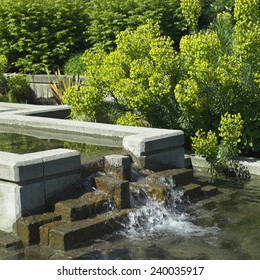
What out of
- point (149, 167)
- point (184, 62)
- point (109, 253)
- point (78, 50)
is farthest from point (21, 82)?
point (109, 253)

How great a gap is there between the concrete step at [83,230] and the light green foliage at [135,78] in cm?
243

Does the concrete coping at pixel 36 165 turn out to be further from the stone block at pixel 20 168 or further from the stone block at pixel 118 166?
the stone block at pixel 118 166

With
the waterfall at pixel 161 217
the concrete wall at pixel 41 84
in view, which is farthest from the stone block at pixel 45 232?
the concrete wall at pixel 41 84

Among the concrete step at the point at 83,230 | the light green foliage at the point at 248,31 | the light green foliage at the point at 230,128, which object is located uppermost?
the light green foliage at the point at 248,31

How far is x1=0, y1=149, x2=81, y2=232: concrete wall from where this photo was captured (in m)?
6.84

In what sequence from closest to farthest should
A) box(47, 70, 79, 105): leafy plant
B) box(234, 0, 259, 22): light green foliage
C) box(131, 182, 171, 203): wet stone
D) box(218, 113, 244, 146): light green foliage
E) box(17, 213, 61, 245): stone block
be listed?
box(17, 213, 61, 245): stone block → box(131, 182, 171, 203): wet stone → box(218, 113, 244, 146): light green foliage → box(234, 0, 259, 22): light green foliage → box(47, 70, 79, 105): leafy plant

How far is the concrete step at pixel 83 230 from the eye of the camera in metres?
6.54

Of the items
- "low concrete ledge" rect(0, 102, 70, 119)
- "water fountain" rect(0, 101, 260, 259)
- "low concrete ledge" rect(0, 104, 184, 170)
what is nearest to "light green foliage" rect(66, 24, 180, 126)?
"low concrete ledge" rect(0, 104, 184, 170)

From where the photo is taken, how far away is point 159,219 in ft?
24.6

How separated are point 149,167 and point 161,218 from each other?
95 centimetres

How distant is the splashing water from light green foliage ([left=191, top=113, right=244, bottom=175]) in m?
0.99

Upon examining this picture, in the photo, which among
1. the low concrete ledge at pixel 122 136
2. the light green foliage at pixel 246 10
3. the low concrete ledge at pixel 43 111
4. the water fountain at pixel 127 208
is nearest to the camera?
the water fountain at pixel 127 208

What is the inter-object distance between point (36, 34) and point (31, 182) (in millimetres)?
9876

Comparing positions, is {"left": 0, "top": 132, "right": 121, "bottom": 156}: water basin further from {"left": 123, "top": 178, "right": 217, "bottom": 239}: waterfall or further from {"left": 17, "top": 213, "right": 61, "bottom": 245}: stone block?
Answer: {"left": 17, "top": 213, "right": 61, "bottom": 245}: stone block
